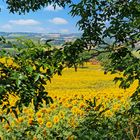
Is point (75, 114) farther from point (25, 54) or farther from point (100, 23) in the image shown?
point (25, 54)

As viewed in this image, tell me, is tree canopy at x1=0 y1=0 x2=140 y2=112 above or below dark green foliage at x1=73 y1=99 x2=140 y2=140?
above

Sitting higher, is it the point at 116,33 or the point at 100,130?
the point at 116,33

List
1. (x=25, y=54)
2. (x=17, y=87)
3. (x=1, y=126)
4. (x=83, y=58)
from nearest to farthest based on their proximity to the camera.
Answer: (x=17, y=87), (x=25, y=54), (x=83, y=58), (x=1, y=126)

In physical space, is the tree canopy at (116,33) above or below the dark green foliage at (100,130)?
above

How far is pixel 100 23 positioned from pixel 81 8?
471 millimetres

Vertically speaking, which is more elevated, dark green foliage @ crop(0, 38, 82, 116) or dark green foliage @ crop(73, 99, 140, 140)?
dark green foliage @ crop(0, 38, 82, 116)

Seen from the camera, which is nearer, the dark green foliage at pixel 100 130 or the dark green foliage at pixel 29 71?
the dark green foliage at pixel 29 71

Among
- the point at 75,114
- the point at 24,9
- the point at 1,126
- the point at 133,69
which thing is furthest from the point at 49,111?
the point at 133,69

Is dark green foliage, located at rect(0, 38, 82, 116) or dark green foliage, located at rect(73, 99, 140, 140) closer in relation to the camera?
dark green foliage, located at rect(0, 38, 82, 116)

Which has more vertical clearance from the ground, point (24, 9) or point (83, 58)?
point (24, 9)

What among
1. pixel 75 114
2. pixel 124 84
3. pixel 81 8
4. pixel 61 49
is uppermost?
pixel 81 8

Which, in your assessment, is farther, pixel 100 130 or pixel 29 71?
pixel 100 130

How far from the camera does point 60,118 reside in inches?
377

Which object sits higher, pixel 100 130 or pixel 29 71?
pixel 29 71
